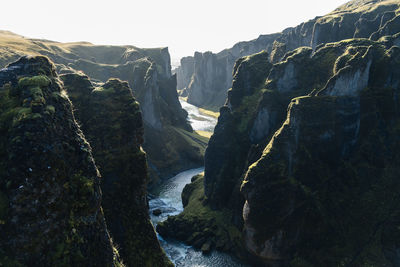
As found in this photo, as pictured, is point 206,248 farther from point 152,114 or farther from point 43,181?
point 152,114

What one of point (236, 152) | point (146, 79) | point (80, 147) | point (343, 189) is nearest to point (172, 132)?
point (146, 79)

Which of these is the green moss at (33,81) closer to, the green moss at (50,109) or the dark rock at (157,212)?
the green moss at (50,109)

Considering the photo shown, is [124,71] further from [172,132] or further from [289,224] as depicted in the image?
[289,224]

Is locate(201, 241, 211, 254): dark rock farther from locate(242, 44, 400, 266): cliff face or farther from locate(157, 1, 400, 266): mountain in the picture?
locate(242, 44, 400, 266): cliff face

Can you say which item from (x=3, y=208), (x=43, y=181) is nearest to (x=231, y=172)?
(x=43, y=181)

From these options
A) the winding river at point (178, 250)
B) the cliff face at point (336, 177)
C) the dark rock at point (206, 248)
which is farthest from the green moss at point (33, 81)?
the dark rock at point (206, 248)

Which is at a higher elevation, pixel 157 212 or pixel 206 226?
pixel 206 226

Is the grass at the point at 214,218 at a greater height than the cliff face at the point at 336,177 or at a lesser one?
lesser
